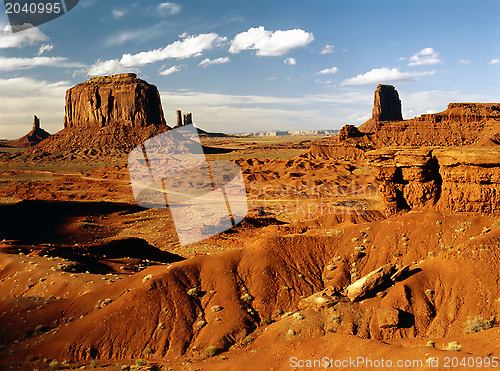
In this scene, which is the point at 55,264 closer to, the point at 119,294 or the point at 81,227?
the point at 119,294

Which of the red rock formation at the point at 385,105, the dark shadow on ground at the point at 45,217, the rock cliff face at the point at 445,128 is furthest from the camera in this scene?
the red rock formation at the point at 385,105

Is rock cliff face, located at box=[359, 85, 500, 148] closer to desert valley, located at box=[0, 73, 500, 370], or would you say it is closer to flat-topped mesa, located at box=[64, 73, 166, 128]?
desert valley, located at box=[0, 73, 500, 370]

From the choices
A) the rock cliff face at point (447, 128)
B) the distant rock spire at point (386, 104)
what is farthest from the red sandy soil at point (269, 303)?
the distant rock spire at point (386, 104)

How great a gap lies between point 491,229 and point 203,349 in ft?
48.4

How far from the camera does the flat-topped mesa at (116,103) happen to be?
5408 inches

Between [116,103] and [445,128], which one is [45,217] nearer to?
[445,128]

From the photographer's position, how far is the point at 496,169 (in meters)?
17.5

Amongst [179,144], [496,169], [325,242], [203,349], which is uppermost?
[179,144]

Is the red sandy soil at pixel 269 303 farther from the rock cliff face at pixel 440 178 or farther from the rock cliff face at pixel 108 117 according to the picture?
the rock cliff face at pixel 108 117

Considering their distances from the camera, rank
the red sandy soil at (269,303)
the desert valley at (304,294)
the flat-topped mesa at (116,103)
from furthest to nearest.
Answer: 1. the flat-topped mesa at (116,103)
2. the red sandy soil at (269,303)
3. the desert valley at (304,294)

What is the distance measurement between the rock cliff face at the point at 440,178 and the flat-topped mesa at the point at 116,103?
5157 inches

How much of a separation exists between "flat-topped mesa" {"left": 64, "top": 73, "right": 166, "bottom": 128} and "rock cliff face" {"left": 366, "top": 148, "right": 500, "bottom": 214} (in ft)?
430

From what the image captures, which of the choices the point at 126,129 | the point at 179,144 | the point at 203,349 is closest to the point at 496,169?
the point at 203,349

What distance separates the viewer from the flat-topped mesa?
13738 centimetres
